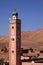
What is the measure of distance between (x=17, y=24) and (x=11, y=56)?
384 cm

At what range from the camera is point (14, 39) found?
28.7m

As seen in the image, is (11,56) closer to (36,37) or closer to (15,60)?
(15,60)

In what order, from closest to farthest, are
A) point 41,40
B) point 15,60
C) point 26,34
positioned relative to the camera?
1. point 15,60
2. point 41,40
3. point 26,34

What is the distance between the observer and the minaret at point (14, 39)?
93.8 ft

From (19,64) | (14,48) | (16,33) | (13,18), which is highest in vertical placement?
(13,18)

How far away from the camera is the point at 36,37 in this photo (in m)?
99.4

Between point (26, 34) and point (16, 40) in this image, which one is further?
point (26, 34)

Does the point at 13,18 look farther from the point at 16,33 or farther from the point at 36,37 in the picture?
the point at 36,37


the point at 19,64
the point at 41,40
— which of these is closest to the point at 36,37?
the point at 41,40

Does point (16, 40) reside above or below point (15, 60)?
above

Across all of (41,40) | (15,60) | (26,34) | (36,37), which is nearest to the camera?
(15,60)

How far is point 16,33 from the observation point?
28641 millimetres

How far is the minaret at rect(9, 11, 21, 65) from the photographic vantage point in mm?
28577

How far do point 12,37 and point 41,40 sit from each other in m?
64.7
